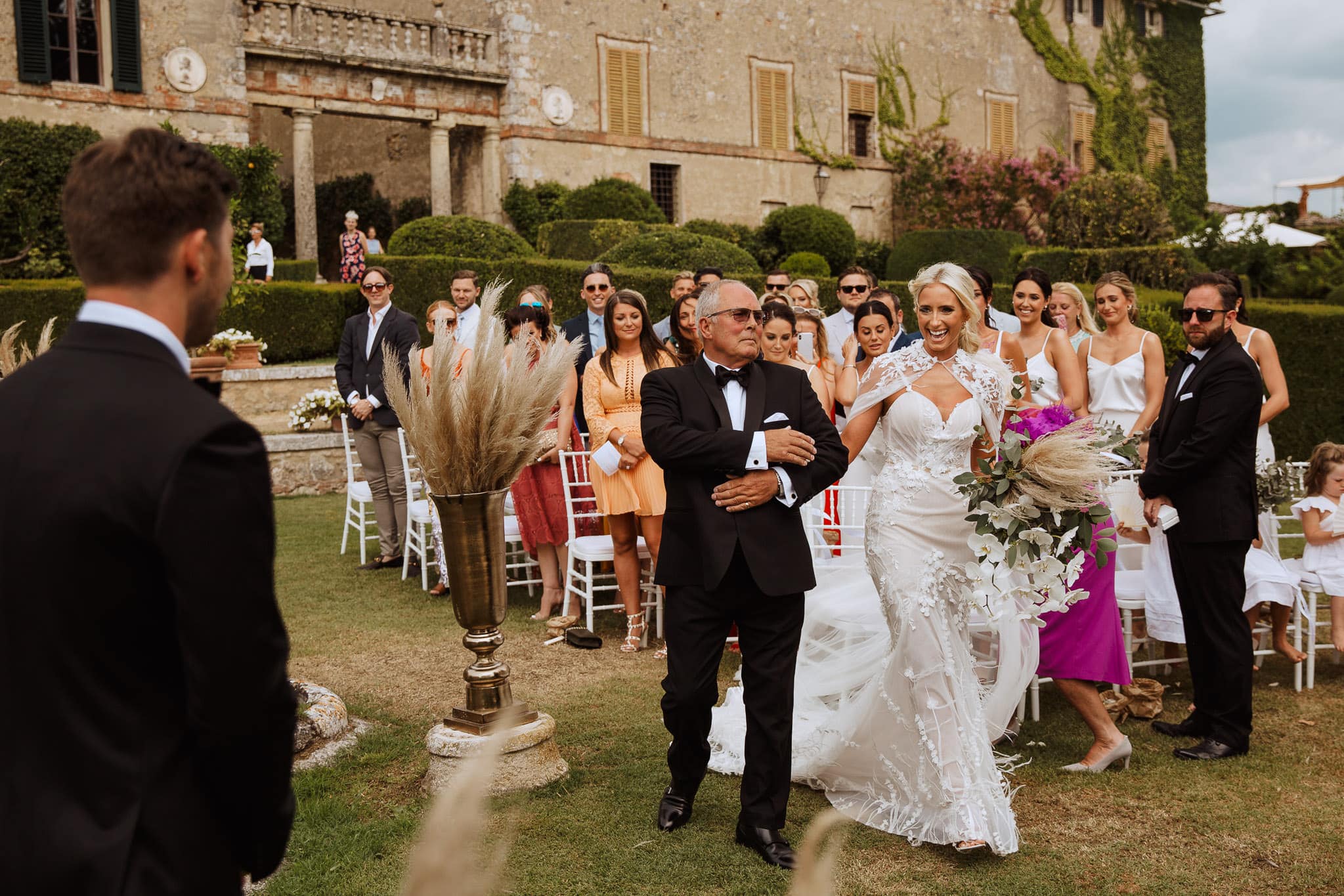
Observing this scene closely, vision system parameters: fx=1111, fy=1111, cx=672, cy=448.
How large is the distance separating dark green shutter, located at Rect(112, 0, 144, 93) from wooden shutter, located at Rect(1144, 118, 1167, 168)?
3116 cm

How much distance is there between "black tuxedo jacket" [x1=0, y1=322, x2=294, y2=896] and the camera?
59.7 inches

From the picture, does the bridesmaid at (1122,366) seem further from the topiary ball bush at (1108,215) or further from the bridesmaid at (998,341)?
the topiary ball bush at (1108,215)

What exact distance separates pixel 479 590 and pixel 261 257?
52.8 ft

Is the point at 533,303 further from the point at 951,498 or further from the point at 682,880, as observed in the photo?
the point at 682,880

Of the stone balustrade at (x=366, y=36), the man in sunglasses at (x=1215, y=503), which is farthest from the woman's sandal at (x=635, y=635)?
the stone balustrade at (x=366, y=36)

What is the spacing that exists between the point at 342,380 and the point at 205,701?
7959 millimetres

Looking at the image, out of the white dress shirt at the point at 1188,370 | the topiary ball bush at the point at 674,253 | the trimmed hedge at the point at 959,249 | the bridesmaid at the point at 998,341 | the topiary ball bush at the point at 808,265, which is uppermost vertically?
the trimmed hedge at the point at 959,249

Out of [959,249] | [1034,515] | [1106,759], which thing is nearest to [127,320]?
[1034,515]

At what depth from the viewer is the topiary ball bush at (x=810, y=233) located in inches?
1062

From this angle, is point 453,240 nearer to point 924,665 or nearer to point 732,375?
point 732,375

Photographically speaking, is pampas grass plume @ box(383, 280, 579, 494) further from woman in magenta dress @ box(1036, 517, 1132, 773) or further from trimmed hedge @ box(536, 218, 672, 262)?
trimmed hedge @ box(536, 218, 672, 262)

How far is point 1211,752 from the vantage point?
4.98 meters

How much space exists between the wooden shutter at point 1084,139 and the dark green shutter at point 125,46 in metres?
28.0

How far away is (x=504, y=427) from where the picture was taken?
439 centimetres
